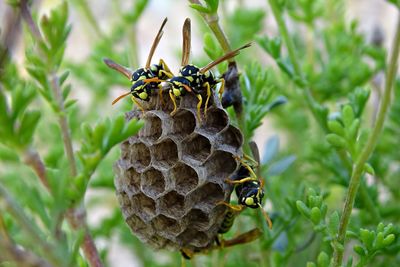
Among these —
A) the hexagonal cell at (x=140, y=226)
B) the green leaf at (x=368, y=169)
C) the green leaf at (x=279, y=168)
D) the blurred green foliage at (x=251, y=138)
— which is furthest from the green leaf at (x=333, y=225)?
the green leaf at (x=279, y=168)

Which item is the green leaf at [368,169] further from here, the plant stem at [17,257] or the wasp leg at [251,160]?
the plant stem at [17,257]

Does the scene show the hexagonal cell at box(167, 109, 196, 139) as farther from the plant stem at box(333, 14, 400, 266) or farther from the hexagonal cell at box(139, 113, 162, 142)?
the plant stem at box(333, 14, 400, 266)

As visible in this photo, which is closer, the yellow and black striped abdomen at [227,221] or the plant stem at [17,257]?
the plant stem at [17,257]

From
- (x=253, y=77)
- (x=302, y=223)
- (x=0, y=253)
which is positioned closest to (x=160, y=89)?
(x=253, y=77)

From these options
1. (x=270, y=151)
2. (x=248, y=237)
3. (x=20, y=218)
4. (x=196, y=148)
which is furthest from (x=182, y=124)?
(x=270, y=151)

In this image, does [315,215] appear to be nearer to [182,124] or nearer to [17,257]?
[182,124]

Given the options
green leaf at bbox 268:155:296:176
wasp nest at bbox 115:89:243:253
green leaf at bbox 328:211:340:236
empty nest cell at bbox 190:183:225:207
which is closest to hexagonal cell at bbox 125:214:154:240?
wasp nest at bbox 115:89:243:253

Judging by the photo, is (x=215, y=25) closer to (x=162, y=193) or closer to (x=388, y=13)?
(x=162, y=193)
